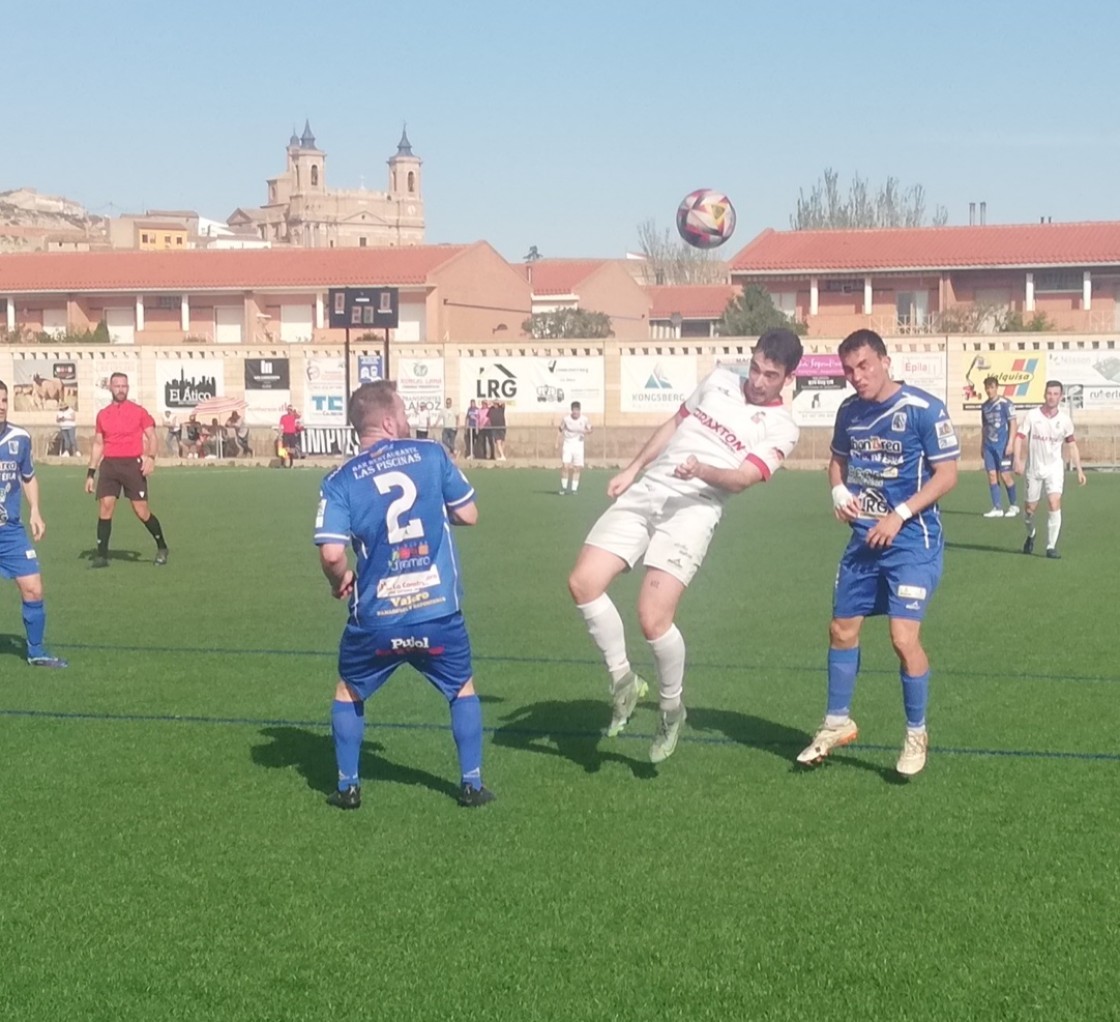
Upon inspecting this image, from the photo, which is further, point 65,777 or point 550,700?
point 550,700

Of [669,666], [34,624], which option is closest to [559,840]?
[669,666]

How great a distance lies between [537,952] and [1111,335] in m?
40.2

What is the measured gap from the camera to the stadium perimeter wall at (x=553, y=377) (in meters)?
41.6

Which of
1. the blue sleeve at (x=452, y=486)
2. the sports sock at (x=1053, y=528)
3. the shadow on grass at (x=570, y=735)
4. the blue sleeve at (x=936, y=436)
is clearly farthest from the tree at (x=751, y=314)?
the blue sleeve at (x=452, y=486)

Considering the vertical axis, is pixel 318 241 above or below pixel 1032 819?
above

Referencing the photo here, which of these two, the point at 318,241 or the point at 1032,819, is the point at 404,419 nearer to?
the point at 1032,819

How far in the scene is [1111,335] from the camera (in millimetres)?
41844

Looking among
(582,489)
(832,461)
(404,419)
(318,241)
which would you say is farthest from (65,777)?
(318,241)

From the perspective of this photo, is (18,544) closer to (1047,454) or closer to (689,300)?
(1047,454)

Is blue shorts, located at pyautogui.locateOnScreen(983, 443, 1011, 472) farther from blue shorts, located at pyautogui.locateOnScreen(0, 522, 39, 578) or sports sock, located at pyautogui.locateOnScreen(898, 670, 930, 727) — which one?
sports sock, located at pyautogui.locateOnScreen(898, 670, 930, 727)

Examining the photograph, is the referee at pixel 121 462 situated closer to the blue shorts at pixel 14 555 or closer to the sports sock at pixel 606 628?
the blue shorts at pixel 14 555

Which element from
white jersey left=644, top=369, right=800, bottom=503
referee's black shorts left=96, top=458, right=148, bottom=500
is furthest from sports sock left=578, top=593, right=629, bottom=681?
referee's black shorts left=96, top=458, right=148, bottom=500

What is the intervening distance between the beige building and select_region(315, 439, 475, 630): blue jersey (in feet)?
468

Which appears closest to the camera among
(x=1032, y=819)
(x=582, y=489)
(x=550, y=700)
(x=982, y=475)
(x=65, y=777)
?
(x=1032, y=819)
